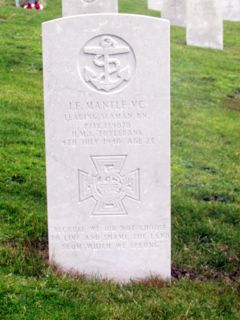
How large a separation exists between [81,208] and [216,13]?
41.3 ft

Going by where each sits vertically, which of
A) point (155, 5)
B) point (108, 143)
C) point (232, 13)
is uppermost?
point (155, 5)

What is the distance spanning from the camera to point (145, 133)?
502 centimetres

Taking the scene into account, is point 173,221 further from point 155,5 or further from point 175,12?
point 155,5

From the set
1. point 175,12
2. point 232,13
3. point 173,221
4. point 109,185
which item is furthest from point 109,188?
point 232,13

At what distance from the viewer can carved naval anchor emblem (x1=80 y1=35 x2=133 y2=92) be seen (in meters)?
4.95

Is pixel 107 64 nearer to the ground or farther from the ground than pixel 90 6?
nearer to the ground

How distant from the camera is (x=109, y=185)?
5121 mm

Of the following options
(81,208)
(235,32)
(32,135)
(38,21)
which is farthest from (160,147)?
(235,32)

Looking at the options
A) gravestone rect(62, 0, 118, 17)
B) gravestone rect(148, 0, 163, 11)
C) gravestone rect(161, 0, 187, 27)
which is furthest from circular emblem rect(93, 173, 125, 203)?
gravestone rect(148, 0, 163, 11)

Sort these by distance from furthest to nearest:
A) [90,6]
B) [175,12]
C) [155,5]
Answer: [155,5], [175,12], [90,6]

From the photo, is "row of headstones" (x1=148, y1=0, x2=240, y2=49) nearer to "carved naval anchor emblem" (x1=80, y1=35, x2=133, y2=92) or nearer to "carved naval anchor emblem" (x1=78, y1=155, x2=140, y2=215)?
"carved naval anchor emblem" (x1=80, y1=35, x2=133, y2=92)

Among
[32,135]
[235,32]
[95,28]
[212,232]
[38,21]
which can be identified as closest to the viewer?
[95,28]

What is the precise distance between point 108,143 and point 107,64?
23.2 inches

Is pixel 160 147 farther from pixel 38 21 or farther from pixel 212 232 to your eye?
pixel 38 21
